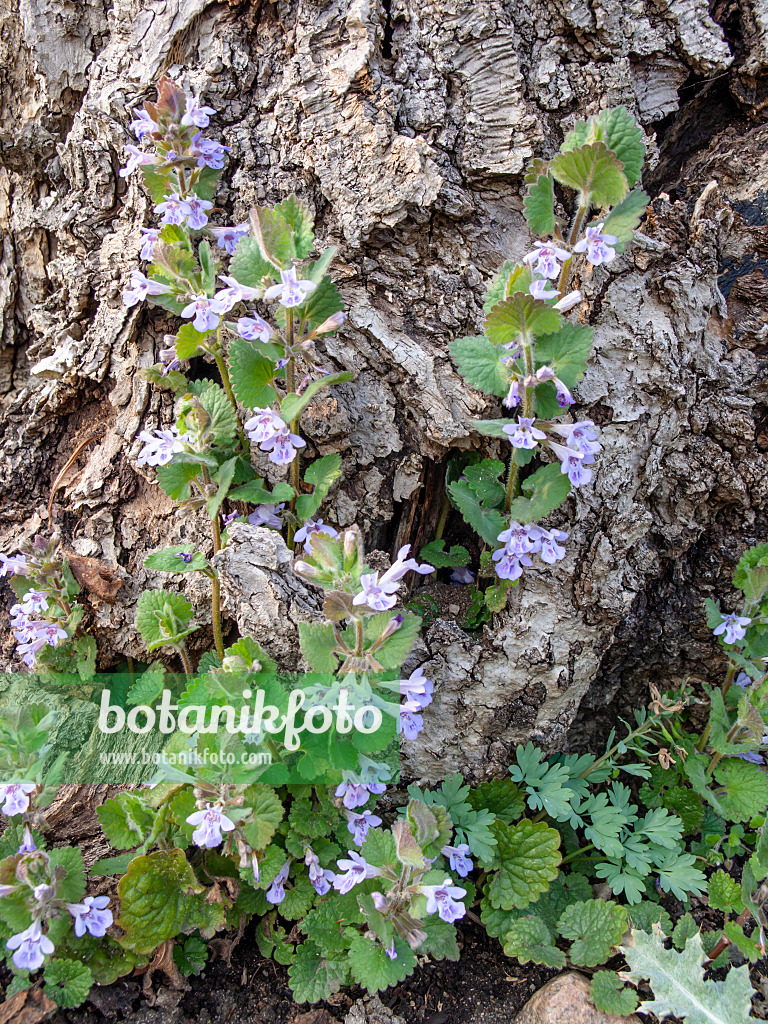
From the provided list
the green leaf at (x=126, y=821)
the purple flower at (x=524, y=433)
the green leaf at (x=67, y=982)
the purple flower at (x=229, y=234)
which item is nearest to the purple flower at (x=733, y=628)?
the purple flower at (x=524, y=433)

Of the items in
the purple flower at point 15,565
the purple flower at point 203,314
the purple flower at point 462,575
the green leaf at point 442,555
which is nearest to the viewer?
the purple flower at point 203,314

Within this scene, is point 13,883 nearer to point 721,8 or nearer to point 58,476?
point 58,476

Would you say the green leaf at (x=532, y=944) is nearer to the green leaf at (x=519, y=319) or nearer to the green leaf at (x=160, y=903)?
the green leaf at (x=160, y=903)

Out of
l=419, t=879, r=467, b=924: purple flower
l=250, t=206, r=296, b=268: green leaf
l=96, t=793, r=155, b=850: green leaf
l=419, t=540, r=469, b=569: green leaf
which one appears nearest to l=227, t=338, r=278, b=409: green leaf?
l=250, t=206, r=296, b=268: green leaf

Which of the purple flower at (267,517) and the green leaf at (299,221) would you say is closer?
the green leaf at (299,221)

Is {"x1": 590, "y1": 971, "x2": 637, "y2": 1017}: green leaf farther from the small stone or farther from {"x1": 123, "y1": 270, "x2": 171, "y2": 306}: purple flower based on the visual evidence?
{"x1": 123, "y1": 270, "x2": 171, "y2": 306}: purple flower

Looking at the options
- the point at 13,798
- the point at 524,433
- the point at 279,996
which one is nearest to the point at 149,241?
the point at 524,433

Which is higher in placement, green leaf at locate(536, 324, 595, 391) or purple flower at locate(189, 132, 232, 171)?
purple flower at locate(189, 132, 232, 171)
